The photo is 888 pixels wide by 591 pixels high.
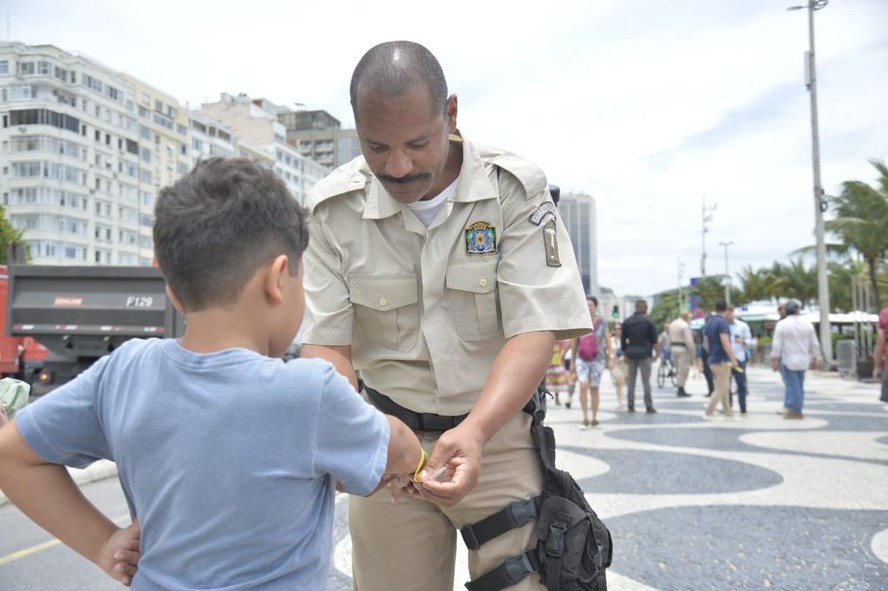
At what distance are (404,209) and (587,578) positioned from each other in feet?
Result: 3.55

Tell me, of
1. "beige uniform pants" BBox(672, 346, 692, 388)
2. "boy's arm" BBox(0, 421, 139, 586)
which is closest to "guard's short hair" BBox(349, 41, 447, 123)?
"boy's arm" BBox(0, 421, 139, 586)

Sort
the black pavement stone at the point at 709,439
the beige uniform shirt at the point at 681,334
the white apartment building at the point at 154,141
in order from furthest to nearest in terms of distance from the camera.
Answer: the white apartment building at the point at 154,141 → the beige uniform shirt at the point at 681,334 → the black pavement stone at the point at 709,439

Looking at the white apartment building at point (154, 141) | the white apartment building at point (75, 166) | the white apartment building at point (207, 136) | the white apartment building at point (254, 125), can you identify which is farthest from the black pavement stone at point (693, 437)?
the white apartment building at point (254, 125)

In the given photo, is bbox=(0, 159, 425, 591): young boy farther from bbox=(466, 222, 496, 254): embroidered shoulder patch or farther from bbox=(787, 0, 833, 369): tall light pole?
bbox=(787, 0, 833, 369): tall light pole

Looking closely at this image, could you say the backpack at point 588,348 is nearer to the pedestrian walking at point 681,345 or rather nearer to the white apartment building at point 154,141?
the pedestrian walking at point 681,345

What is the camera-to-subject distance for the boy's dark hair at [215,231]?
4.97ft

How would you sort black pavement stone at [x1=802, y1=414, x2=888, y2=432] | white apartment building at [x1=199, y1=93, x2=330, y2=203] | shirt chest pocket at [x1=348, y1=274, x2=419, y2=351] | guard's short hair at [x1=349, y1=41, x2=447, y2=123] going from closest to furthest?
1. guard's short hair at [x1=349, y1=41, x2=447, y2=123]
2. shirt chest pocket at [x1=348, y1=274, x2=419, y2=351]
3. black pavement stone at [x1=802, y1=414, x2=888, y2=432]
4. white apartment building at [x1=199, y1=93, x2=330, y2=203]

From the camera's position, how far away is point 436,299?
2.24 m

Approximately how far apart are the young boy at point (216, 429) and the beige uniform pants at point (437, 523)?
63 centimetres

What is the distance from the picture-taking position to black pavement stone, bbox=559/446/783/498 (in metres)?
6.40

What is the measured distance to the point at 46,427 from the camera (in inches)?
58.6

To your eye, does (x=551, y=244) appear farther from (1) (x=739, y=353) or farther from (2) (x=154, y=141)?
(2) (x=154, y=141)

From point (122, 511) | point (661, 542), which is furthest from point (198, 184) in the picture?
A: point (122, 511)

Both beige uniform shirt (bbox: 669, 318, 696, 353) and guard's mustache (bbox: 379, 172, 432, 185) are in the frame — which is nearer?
guard's mustache (bbox: 379, 172, 432, 185)
